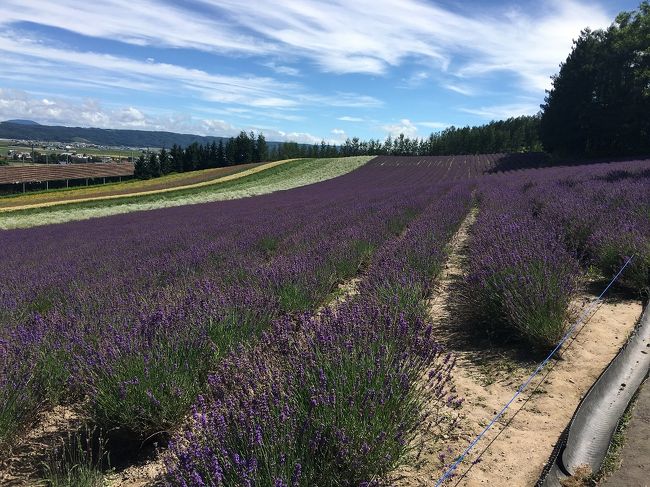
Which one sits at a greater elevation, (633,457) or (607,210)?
(607,210)

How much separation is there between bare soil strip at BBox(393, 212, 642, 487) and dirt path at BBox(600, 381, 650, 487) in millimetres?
296

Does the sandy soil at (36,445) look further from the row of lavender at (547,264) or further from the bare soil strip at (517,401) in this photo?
the row of lavender at (547,264)

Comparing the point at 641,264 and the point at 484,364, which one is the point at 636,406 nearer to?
the point at 484,364

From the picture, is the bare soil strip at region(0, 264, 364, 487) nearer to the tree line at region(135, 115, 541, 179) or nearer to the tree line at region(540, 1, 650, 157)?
the tree line at region(540, 1, 650, 157)

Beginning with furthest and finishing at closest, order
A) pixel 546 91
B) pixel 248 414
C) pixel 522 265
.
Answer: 1. pixel 546 91
2. pixel 522 265
3. pixel 248 414

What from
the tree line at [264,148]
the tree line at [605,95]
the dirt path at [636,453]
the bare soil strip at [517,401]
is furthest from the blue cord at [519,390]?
the tree line at [264,148]

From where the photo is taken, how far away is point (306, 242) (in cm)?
696

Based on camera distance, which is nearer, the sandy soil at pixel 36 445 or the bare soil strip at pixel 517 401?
the bare soil strip at pixel 517 401

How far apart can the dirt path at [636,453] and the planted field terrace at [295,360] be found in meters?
0.32

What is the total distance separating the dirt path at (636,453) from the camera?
1.85 m

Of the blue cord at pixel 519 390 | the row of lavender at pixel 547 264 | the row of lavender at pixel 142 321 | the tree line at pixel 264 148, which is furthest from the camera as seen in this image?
the tree line at pixel 264 148

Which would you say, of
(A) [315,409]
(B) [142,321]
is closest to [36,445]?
(B) [142,321]

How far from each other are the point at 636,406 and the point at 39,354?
3720 millimetres

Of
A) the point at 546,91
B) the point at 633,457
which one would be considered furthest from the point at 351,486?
the point at 546,91
